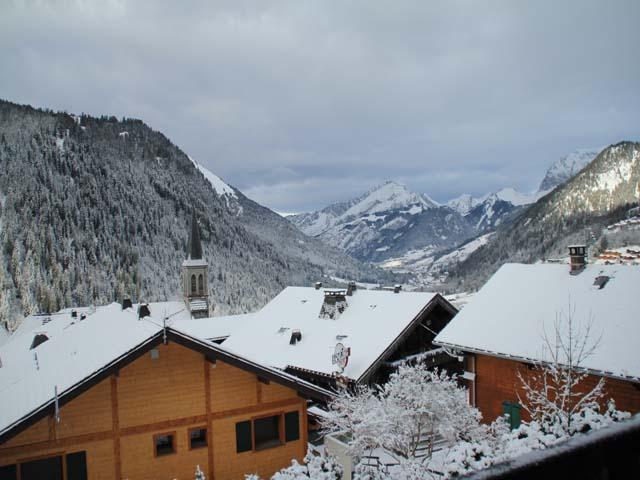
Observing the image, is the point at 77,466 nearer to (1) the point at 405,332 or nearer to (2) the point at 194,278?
(1) the point at 405,332

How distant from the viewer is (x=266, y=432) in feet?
50.5

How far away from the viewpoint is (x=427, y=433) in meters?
16.0

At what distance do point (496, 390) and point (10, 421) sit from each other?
17128 millimetres

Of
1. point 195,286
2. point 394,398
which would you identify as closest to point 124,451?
point 394,398

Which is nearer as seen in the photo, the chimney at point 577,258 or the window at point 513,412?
the window at point 513,412

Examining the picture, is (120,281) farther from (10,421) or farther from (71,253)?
(10,421)

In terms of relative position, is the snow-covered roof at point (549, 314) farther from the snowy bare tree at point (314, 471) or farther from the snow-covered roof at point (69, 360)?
the snow-covered roof at point (69, 360)

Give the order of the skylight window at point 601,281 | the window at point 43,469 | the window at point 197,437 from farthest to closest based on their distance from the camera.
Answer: the skylight window at point 601,281, the window at point 197,437, the window at point 43,469

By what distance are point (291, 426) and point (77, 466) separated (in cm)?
624

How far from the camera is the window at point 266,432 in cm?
1512

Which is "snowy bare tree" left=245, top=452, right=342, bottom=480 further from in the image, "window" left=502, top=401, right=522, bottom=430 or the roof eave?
the roof eave

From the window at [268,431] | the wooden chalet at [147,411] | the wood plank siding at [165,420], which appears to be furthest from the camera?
the window at [268,431]

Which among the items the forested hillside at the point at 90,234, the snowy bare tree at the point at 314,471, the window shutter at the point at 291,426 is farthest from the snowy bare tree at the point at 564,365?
the forested hillside at the point at 90,234

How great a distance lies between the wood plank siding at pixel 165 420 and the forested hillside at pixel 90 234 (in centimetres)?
10223
